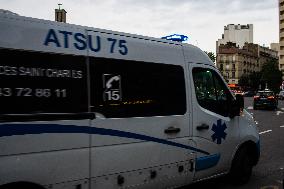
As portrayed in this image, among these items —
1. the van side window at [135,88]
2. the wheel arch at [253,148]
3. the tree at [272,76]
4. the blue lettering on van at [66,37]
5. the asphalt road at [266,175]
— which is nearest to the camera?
the blue lettering on van at [66,37]

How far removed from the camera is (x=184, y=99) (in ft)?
17.8

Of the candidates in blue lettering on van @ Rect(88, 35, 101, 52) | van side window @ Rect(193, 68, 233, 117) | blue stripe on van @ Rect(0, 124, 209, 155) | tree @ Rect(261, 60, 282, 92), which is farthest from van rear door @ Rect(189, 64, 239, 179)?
tree @ Rect(261, 60, 282, 92)

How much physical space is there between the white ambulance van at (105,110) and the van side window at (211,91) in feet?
0.05

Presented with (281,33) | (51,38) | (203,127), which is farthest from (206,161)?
(281,33)

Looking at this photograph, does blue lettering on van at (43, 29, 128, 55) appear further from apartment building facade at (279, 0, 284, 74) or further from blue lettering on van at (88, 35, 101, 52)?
apartment building facade at (279, 0, 284, 74)

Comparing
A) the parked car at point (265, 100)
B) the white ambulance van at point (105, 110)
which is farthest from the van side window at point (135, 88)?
the parked car at point (265, 100)

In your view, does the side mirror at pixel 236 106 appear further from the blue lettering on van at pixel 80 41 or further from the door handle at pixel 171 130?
the blue lettering on van at pixel 80 41

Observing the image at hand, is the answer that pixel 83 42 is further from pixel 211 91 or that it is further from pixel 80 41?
pixel 211 91

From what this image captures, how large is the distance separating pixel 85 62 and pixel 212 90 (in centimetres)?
232

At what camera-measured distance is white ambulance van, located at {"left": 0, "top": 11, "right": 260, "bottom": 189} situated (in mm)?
3779

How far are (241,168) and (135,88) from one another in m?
2.70

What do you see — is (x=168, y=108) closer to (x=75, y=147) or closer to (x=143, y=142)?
(x=143, y=142)

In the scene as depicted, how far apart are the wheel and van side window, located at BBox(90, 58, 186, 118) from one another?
165 cm

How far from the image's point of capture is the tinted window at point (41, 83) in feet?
12.2
